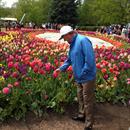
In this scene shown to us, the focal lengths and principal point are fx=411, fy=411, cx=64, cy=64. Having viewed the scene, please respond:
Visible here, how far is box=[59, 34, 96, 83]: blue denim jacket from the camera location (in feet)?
19.5

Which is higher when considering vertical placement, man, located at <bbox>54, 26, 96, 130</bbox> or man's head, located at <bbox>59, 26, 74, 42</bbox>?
man's head, located at <bbox>59, 26, 74, 42</bbox>

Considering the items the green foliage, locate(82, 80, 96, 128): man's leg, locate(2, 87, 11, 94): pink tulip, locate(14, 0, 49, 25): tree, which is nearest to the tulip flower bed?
locate(2, 87, 11, 94): pink tulip

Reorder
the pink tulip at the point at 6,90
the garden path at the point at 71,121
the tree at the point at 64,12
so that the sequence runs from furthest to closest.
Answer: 1. the tree at the point at 64,12
2. the garden path at the point at 71,121
3. the pink tulip at the point at 6,90

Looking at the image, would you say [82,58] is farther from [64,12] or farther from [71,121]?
[64,12]

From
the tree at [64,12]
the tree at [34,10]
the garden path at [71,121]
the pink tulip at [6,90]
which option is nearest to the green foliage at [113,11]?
the tree at [64,12]

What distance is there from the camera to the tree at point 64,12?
6775 cm

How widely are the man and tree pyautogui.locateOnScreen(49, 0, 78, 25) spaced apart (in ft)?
202

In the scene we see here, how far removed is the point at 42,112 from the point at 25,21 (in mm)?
75445

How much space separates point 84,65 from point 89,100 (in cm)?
60

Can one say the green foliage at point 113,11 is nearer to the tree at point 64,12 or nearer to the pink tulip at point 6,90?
the tree at point 64,12

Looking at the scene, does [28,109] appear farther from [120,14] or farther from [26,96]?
[120,14]

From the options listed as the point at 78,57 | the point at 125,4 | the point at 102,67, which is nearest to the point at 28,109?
the point at 78,57

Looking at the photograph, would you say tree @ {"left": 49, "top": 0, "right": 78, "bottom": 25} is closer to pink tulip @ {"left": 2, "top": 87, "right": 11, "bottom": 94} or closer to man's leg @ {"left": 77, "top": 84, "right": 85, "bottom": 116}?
man's leg @ {"left": 77, "top": 84, "right": 85, "bottom": 116}

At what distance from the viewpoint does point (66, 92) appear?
720 cm
